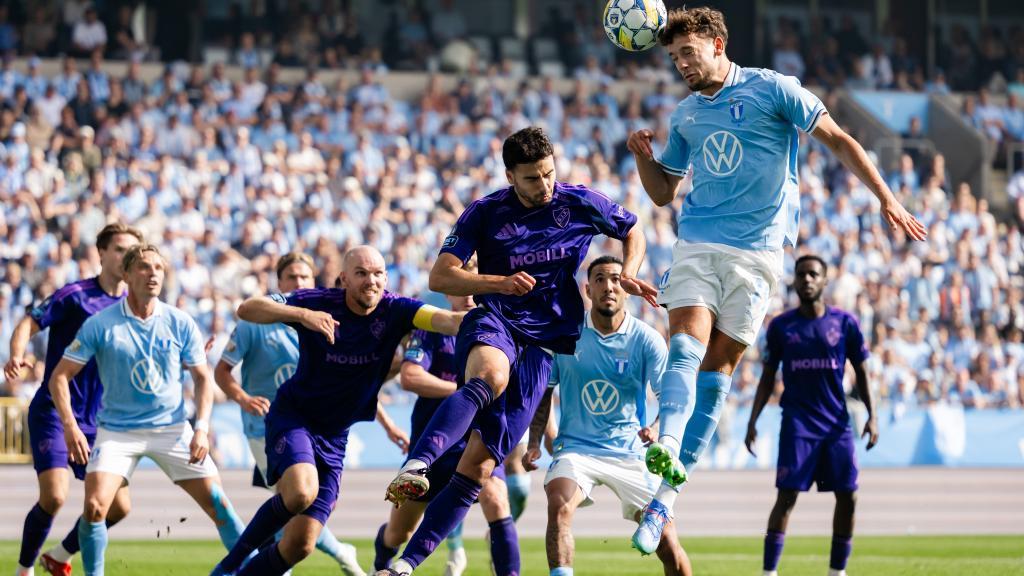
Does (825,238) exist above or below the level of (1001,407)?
above

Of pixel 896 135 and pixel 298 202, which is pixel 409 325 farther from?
pixel 896 135

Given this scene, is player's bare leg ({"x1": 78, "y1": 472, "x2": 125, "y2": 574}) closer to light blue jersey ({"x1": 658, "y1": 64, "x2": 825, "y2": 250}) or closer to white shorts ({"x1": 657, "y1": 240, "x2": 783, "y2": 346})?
white shorts ({"x1": 657, "y1": 240, "x2": 783, "y2": 346})

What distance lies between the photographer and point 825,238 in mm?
26109

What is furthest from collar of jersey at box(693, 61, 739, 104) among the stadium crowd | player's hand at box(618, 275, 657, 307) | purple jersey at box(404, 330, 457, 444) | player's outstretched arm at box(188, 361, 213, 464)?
the stadium crowd

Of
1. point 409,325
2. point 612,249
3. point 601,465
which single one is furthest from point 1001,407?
point 409,325

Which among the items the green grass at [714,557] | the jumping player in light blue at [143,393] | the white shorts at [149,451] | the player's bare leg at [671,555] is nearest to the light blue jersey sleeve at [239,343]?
the jumping player in light blue at [143,393]

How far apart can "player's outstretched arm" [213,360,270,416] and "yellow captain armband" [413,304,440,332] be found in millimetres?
1638

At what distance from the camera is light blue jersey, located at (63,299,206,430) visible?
33.8ft

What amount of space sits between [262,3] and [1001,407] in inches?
653

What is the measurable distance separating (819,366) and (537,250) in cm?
458

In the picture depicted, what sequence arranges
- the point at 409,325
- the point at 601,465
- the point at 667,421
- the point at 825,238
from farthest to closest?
the point at 825,238 → the point at 601,465 → the point at 409,325 → the point at 667,421

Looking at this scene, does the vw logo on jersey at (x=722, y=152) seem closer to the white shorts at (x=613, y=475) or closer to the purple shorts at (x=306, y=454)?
the white shorts at (x=613, y=475)

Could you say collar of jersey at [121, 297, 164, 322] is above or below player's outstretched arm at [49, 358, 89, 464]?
above

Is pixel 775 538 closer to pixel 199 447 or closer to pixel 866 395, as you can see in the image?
pixel 866 395
